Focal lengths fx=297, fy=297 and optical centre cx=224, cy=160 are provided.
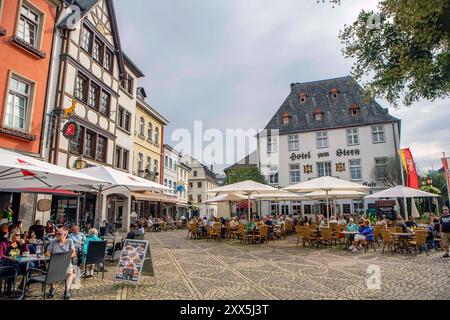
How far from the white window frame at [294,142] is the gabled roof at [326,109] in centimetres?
70

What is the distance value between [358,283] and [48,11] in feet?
53.9

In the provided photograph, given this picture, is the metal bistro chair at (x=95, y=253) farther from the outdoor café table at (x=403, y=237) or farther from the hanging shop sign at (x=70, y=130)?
the outdoor café table at (x=403, y=237)

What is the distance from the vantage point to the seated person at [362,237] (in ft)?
39.9

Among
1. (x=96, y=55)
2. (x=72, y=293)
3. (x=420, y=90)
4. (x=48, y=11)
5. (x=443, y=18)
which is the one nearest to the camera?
(x=72, y=293)

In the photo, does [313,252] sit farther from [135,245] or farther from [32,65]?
[32,65]

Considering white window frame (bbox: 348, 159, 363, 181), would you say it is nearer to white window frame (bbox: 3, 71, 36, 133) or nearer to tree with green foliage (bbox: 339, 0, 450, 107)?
tree with green foliage (bbox: 339, 0, 450, 107)

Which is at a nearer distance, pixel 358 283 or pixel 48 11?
pixel 358 283

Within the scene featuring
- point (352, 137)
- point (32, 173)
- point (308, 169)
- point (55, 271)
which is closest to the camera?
point (55, 271)

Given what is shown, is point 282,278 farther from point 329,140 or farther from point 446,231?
point 329,140

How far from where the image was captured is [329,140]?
32.3 metres

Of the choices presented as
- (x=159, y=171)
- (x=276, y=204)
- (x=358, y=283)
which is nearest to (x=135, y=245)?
(x=358, y=283)

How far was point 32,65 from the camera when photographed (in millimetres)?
12742

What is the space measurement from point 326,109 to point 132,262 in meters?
32.3

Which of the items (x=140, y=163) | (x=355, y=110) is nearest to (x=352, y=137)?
(x=355, y=110)
